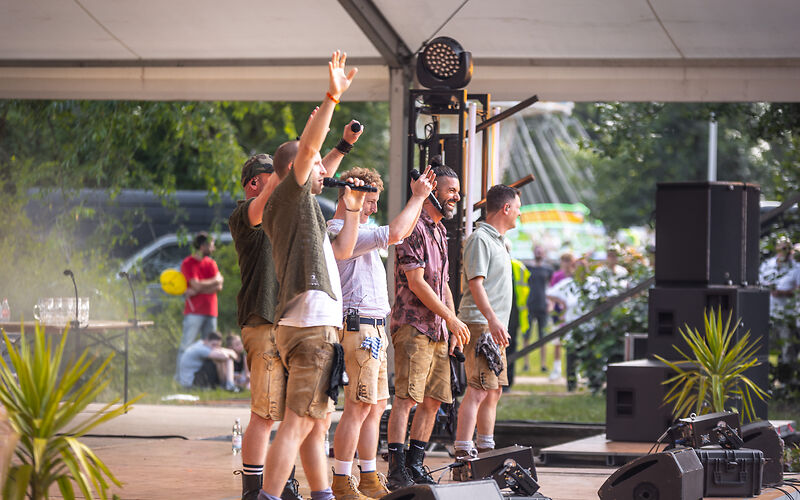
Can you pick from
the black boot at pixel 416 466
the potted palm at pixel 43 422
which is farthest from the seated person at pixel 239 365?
the potted palm at pixel 43 422

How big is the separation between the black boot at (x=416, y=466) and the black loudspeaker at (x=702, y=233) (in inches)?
111

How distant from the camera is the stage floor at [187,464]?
5.52 metres

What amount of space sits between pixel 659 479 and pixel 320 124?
2.22 m

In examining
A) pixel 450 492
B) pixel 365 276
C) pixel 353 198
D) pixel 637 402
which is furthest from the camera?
pixel 637 402

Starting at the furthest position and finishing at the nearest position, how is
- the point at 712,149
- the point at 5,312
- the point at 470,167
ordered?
the point at 712,149
the point at 5,312
the point at 470,167

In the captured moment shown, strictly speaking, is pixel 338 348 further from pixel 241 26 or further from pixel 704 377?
pixel 241 26

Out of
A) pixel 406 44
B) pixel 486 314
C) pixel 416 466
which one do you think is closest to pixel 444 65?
pixel 406 44

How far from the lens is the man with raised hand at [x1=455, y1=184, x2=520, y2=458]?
566 centimetres

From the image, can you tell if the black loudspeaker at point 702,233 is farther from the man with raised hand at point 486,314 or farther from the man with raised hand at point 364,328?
the man with raised hand at point 364,328

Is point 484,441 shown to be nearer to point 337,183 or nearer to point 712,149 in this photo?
point 337,183

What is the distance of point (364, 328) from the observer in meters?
4.73

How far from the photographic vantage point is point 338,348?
4012mm

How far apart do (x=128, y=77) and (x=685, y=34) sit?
4.16 metres

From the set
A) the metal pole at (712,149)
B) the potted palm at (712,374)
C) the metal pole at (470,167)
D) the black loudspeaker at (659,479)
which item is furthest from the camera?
the metal pole at (712,149)
